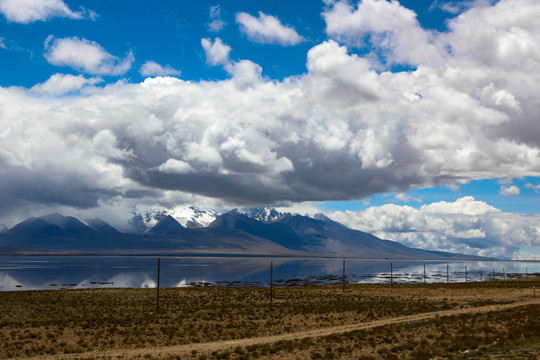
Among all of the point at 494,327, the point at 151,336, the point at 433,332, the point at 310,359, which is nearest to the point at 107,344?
the point at 151,336

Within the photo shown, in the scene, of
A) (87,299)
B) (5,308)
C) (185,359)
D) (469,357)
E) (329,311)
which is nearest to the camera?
(469,357)

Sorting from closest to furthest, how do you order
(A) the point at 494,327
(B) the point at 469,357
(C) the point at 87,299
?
(B) the point at 469,357 < (A) the point at 494,327 < (C) the point at 87,299

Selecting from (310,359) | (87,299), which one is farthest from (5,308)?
(310,359)

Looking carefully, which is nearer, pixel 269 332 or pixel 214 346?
pixel 214 346

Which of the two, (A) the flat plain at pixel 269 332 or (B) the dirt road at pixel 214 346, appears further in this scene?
(B) the dirt road at pixel 214 346

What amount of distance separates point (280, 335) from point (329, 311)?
15.4 m

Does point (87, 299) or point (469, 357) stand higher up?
point (469, 357)

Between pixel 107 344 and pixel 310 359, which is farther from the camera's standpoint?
pixel 107 344

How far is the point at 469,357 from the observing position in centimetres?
2422

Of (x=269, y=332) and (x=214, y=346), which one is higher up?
(x=214, y=346)

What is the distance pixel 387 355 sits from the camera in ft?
84.1

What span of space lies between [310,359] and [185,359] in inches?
277

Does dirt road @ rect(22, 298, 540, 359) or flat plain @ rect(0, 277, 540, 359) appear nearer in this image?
flat plain @ rect(0, 277, 540, 359)

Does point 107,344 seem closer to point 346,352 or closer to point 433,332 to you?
point 346,352
